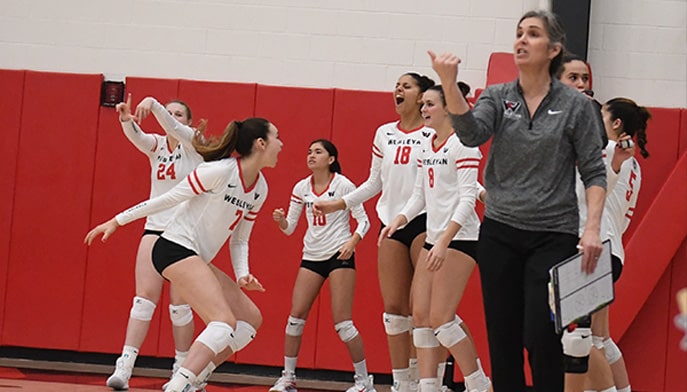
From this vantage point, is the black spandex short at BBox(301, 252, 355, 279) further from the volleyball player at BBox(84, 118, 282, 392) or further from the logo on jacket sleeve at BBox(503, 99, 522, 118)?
the logo on jacket sleeve at BBox(503, 99, 522, 118)

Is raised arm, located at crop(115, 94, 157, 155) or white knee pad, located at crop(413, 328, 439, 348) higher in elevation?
raised arm, located at crop(115, 94, 157, 155)

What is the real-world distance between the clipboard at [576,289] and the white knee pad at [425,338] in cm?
169

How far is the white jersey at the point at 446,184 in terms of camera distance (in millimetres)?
4723

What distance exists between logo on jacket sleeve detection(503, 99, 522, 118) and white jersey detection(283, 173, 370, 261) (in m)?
2.66

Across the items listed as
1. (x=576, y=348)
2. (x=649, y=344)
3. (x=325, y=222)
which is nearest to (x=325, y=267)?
(x=325, y=222)

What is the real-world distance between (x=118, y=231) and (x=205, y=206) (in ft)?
8.32

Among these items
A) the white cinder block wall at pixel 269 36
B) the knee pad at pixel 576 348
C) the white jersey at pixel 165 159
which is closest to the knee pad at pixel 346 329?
the white jersey at pixel 165 159

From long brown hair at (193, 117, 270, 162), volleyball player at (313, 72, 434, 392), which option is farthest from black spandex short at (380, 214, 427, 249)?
long brown hair at (193, 117, 270, 162)

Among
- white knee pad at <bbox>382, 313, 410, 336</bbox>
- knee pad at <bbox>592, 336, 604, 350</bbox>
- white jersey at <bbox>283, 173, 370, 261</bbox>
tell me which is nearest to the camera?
knee pad at <bbox>592, 336, 604, 350</bbox>

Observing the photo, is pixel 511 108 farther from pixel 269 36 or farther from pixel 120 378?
pixel 269 36

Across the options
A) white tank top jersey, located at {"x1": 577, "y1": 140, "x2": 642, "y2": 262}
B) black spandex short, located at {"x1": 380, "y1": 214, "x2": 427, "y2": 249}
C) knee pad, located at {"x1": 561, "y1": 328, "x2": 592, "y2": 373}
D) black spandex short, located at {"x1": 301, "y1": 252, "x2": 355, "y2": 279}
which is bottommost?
knee pad, located at {"x1": 561, "y1": 328, "x2": 592, "y2": 373}

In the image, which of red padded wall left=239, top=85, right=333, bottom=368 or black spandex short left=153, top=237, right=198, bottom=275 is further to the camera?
red padded wall left=239, top=85, right=333, bottom=368

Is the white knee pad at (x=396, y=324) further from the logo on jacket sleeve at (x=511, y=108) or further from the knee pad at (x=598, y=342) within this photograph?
the logo on jacket sleeve at (x=511, y=108)

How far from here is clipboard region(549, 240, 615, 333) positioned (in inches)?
119
